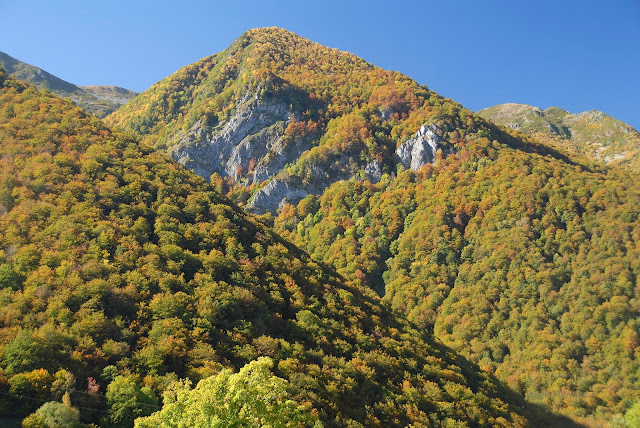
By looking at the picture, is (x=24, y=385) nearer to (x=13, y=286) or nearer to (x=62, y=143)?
(x=13, y=286)

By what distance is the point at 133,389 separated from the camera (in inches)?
904

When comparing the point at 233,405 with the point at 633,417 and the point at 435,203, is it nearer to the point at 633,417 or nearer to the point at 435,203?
the point at 633,417

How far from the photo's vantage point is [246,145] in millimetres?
133750

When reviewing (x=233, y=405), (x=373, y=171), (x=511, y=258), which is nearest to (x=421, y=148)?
(x=373, y=171)

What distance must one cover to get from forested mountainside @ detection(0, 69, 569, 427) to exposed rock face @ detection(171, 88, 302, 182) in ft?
244

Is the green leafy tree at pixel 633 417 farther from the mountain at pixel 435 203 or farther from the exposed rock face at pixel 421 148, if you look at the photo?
the exposed rock face at pixel 421 148

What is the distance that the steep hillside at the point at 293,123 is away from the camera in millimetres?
121688

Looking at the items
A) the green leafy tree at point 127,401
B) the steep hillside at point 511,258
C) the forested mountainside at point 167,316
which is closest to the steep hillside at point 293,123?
the steep hillside at point 511,258

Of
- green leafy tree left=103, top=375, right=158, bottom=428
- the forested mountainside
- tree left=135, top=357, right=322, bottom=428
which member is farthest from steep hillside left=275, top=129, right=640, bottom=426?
green leafy tree left=103, top=375, right=158, bottom=428

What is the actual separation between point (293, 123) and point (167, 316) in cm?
11094

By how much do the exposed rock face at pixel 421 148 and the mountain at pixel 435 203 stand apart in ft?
1.27

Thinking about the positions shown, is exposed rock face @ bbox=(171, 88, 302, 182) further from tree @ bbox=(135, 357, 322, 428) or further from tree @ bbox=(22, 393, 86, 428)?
tree @ bbox=(135, 357, 322, 428)

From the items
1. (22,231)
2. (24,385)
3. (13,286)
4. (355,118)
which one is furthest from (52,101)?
(355,118)

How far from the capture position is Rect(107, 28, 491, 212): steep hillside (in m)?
122
